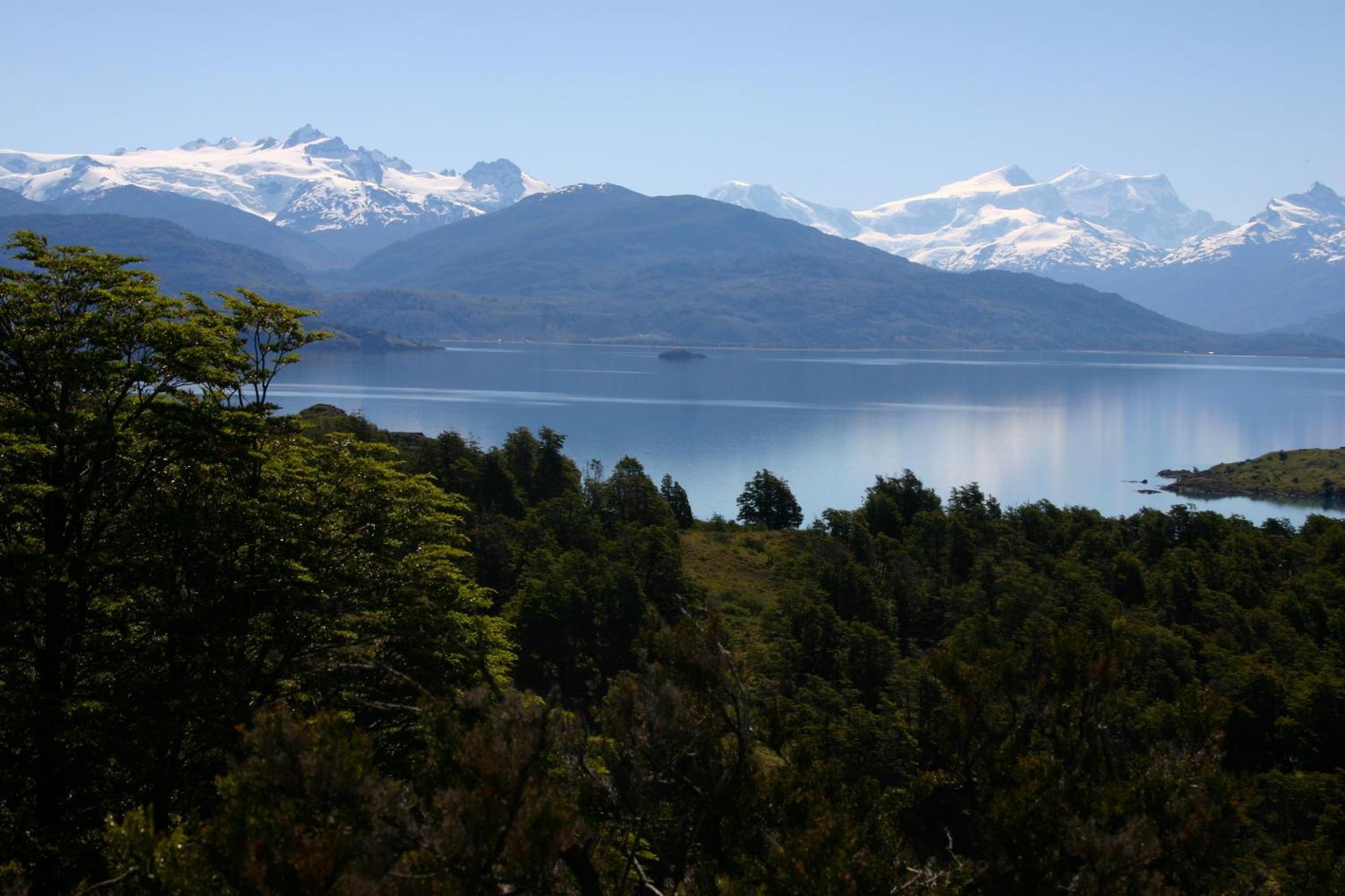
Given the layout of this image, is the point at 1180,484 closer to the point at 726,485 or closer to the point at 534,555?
the point at 726,485

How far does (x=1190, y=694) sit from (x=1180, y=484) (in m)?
118

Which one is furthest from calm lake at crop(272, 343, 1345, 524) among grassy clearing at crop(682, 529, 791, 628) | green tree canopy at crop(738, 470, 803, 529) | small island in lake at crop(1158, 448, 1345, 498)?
grassy clearing at crop(682, 529, 791, 628)

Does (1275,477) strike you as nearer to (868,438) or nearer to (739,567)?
(868,438)

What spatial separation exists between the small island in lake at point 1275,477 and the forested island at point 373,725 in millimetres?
95871

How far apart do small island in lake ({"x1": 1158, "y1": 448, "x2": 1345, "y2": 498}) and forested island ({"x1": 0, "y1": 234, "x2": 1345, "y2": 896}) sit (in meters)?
95.9

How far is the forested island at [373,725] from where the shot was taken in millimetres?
9727

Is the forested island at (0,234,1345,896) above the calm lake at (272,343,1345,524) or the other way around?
above

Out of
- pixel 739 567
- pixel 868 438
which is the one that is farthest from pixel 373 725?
pixel 868 438

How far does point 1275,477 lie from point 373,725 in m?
130

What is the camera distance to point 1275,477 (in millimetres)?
124375

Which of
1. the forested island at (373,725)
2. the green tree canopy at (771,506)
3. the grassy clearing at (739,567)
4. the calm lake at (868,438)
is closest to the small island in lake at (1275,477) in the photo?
the calm lake at (868,438)

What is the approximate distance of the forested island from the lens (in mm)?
9727

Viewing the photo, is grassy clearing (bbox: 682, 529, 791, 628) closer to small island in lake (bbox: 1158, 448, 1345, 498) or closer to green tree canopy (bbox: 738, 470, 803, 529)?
green tree canopy (bbox: 738, 470, 803, 529)

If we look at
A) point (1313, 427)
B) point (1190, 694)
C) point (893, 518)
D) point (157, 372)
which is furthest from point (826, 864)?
point (1313, 427)
